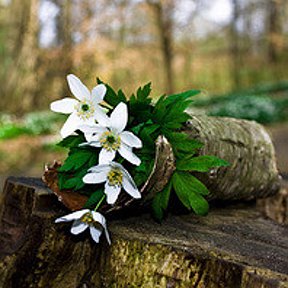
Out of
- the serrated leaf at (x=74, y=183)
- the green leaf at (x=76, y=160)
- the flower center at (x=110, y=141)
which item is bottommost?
the serrated leaf at (x=74, y=183)

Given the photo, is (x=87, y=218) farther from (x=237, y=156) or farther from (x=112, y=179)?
(x=237, y=156)

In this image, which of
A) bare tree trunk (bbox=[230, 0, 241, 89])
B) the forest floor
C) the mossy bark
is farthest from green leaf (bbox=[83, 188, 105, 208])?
bare tree trunk (bbox=[230, 0, 241, 89])

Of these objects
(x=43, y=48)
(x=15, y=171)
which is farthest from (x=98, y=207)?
(x=43, y=48)

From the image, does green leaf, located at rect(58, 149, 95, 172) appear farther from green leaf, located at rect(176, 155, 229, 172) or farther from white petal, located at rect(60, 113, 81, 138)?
green leaf, located at rect(176, 155, 229, 172)

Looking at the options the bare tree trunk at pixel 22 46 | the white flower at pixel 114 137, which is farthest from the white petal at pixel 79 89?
the bare tree trunk at pixel 22 46

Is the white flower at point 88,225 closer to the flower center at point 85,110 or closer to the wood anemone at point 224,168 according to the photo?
the wood anemone at point 224,168

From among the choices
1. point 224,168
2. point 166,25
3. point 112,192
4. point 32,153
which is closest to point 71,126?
point 112,192
